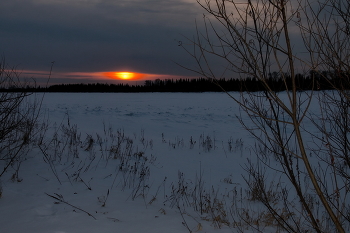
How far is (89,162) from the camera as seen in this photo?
5734 mm

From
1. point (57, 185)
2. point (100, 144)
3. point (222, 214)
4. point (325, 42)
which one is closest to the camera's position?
point (325, 42)

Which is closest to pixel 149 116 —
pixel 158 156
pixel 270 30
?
pixel 158 156

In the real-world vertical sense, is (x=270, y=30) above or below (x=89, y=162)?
above

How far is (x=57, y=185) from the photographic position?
4.25 meters

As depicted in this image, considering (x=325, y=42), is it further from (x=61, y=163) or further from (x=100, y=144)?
(x=100, y=144)

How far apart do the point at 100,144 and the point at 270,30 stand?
5.59 metres

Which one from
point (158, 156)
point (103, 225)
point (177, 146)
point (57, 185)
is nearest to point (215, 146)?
point (177, 146)

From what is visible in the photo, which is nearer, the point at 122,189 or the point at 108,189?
the point at 108,189

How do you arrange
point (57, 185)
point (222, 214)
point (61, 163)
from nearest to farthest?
point (222, 214) < point (57, 185) < point (61, 163)

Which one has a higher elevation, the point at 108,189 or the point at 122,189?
the point at 108,189

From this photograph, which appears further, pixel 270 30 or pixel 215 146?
pixel 215 146

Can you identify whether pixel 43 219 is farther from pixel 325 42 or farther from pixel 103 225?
pixel 325 42

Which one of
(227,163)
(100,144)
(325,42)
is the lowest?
(227,163)

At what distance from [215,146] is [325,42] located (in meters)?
6.14
